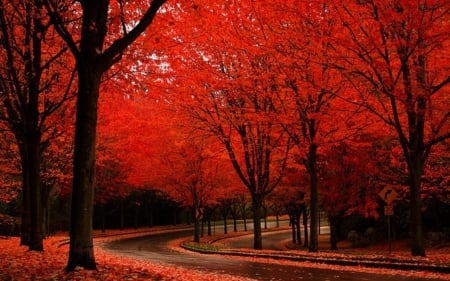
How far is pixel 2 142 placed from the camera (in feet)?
80.3

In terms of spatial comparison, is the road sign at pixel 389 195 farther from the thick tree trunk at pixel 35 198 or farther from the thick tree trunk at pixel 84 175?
the thick tree trunk at pixel 84 175

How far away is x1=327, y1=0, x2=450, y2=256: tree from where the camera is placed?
13.3m

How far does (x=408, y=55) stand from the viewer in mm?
13805

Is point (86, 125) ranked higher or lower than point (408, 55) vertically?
lower

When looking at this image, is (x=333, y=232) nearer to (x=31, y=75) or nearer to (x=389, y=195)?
(x=389, y=195)

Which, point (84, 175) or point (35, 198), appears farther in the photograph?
point (35, 198)

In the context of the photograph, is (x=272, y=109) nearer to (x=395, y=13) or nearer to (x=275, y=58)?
(x=275, y=58)

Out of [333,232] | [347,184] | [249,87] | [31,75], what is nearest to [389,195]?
[249,87]

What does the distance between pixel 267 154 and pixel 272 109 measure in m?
3.04

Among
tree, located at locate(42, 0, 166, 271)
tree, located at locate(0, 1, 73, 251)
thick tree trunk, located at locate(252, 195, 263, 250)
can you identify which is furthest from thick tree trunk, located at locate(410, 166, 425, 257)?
tree, located at locate(0, 1, 73, 251)

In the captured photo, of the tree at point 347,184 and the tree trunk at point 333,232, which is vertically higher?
the tree at point 347,184

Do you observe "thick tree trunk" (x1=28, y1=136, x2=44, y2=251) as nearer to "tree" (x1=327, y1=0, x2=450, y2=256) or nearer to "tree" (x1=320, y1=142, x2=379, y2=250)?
"tree" (x1=327, y1=0, x2=450, y2=256)

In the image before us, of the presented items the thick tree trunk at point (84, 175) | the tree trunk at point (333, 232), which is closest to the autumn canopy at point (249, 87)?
the thick tree trunk at point (84, 175)

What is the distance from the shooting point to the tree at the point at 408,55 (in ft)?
43.7
